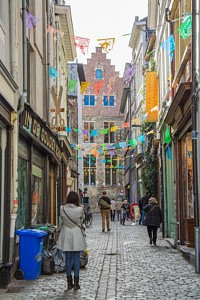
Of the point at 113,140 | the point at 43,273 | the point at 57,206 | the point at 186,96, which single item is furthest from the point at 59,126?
the point at 113,140

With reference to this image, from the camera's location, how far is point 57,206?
21391mm

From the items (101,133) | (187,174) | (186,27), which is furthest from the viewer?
(101,133)

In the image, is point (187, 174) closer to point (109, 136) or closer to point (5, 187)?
point (5, 187)

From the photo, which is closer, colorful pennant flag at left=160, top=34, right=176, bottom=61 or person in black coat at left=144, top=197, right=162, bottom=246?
colorful pennant flag at left=160, top=34, right=176, bottom=61

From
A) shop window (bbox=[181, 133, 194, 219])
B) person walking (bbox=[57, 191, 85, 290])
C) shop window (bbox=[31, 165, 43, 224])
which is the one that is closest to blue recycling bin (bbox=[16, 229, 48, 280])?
person walking (bbox=[57, 191, 85, 290])

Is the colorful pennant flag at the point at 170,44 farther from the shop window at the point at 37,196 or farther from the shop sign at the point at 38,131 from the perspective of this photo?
the shop window at the point at 37,196

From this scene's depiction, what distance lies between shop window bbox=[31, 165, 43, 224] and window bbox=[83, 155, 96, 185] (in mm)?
40110

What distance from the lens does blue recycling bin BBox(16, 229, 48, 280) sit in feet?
33.0

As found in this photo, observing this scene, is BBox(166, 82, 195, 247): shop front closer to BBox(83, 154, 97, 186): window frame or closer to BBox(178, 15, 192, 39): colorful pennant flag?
BBox(178, 15, 192, 39): colorful pennant flag

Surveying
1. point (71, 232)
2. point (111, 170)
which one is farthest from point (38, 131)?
point (111, 170)

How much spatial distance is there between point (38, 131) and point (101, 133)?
136ft

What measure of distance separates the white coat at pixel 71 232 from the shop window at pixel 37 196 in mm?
4167

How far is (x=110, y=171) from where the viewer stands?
56.6m

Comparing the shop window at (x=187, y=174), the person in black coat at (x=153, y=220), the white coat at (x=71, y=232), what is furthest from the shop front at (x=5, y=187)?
the person in black coat at (x=153, y=220)
